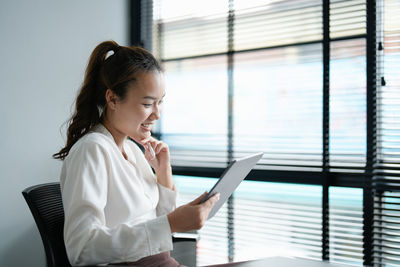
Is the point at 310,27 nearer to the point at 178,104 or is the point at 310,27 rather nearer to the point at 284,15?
the point at 284,15

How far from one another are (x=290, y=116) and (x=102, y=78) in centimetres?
137

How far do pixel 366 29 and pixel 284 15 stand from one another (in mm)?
537

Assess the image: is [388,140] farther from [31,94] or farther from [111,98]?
[31,94]

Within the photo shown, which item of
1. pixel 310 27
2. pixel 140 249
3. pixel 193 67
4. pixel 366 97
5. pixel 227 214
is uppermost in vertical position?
pixel 310 27

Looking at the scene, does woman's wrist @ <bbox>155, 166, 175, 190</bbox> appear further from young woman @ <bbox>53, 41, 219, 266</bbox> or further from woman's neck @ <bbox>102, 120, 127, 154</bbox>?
woman's neck @ <bbox>102, 120, 127, 154</bbox>

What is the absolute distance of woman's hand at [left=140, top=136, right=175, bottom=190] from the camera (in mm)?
1667

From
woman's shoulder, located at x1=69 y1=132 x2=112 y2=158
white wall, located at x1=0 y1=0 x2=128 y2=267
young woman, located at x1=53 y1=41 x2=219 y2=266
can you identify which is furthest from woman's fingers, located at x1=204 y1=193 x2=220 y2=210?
white wall, located at x1=0 y1=0 x2=128 y2=267

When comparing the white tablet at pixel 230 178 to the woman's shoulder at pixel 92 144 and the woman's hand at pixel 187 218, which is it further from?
the woman's shoulder at pixel 92 144

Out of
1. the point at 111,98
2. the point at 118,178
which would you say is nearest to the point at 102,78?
the point at 111,98

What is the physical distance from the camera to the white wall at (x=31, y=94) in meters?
2.10

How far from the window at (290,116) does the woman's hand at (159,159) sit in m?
0.94

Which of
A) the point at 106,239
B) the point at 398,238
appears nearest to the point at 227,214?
the point at 398,238

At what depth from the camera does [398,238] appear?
2.04m

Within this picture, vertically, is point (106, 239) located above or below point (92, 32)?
below
